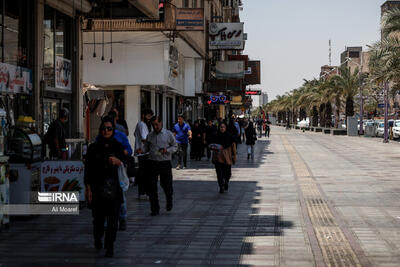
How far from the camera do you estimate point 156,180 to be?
36.2 ft

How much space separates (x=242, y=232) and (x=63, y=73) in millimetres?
9195

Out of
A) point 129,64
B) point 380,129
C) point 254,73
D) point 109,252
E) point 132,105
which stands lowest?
point 109,252

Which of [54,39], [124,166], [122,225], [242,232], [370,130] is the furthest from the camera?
[370,130]

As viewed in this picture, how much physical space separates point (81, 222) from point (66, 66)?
7.80m

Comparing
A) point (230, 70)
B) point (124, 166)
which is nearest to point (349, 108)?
point (230, 70)

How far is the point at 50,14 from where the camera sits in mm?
15867

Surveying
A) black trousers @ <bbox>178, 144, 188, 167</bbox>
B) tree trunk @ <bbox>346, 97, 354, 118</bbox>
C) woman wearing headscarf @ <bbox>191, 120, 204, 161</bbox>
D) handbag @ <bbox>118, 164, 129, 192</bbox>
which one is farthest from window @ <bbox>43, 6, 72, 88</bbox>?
tree trunk @ <bbox>346, 97, 354, 118</bbox>

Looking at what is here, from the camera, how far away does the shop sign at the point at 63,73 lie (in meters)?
16.4

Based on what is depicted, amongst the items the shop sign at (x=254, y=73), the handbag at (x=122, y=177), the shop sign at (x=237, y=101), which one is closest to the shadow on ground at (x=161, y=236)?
the handbag at (x=122, y=177)

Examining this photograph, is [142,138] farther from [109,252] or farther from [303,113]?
[303,113]

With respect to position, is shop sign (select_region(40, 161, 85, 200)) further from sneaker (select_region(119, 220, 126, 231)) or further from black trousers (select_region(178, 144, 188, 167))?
black trousers (select_region(178, 144, 188, 167))

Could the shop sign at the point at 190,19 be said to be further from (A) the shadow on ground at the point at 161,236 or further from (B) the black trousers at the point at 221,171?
(A) the shadow on ground at the point at 161,236

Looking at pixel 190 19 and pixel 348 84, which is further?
pixel 348 84

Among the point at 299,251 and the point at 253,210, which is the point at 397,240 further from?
the point at 253,210
